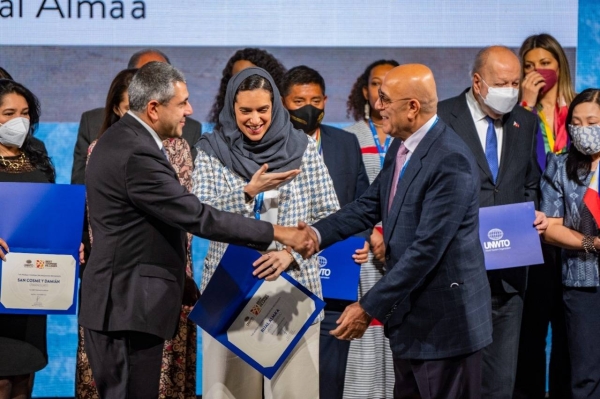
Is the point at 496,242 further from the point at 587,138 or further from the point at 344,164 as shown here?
the point at 344,164

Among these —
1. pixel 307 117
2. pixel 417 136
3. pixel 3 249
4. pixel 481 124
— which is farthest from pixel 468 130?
pixel 3 249

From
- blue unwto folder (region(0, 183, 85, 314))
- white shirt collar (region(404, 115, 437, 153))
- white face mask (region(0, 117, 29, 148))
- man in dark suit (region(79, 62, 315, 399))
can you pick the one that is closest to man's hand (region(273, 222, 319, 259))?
man in dark suit (region(79, 62, 315, 399))

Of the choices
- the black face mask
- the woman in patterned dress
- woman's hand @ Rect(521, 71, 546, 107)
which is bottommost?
the woman in patterned dress

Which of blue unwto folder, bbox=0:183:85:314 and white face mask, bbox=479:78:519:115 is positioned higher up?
white face mask, bbox=479:78:519:115

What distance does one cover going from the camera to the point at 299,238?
349 cm

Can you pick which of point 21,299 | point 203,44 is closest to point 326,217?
point 21,299

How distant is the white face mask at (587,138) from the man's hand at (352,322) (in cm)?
179

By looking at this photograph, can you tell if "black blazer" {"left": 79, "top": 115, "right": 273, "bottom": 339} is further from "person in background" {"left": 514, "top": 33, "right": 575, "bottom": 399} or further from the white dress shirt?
"person in background" {"left": 514, "top": 33, "right": 575, "bottom": 399}

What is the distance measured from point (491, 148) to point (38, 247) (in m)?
2.27

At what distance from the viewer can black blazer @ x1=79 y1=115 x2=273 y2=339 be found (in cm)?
325

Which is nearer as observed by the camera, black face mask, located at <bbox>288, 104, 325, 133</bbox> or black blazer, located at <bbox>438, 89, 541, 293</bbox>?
black blazer, located at <bbox>438, 89, 541, 293</bbox>

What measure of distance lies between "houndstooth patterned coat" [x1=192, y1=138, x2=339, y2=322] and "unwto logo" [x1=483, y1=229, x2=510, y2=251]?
35.4 inches

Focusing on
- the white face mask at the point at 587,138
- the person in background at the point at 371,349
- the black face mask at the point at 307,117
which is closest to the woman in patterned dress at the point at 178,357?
the black face mask at the point at 307,117

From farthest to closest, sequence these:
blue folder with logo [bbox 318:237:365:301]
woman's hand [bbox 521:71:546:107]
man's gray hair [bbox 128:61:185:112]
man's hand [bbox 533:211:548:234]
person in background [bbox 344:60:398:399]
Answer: woman's hand [bbox 521:71:546:107], person in background [bbox 344:60:398:399], man's hand [bbox 533:211:548:234], blue folder with logo [bbox 318:237:365:301], man's gray hair [bbox 128:61:185:112]
